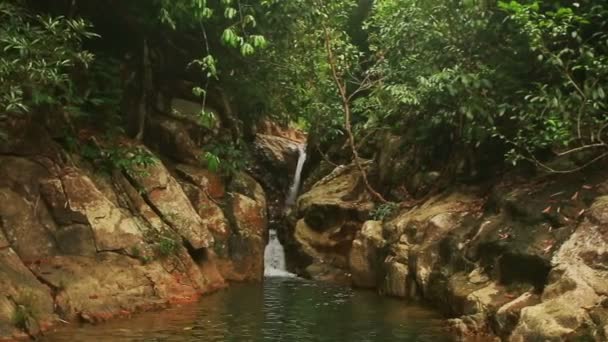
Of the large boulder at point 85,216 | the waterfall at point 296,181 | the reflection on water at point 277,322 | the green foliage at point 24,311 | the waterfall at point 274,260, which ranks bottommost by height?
the reflection on water at point 277,322

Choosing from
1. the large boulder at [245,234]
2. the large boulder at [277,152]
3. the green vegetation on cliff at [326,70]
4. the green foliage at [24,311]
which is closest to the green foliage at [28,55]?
the green vegetation on cliff at [326,70]

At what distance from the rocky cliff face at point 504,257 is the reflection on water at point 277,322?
76 centimetres

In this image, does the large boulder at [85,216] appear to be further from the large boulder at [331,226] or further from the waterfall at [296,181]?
the waterfall at [296,181]

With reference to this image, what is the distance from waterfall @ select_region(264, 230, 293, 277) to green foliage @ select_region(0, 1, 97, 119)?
32.2 ft

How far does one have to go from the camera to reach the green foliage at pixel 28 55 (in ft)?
31.2

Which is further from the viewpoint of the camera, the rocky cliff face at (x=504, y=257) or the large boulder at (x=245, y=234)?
the large boulder at (x=245, y=234)

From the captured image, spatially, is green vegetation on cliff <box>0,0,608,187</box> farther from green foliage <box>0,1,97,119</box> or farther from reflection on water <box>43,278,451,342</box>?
reflection on water <box>43,278,451,342</box>

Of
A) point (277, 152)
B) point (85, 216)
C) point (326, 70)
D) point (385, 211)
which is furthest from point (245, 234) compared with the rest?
point (277, 152)

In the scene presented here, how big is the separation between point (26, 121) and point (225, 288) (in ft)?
19.7

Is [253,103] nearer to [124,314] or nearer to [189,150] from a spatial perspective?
[189,150]

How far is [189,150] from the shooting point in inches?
677

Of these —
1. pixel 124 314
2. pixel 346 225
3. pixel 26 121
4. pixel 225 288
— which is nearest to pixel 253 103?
pixel 346 225

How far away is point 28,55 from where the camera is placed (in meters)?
9.91

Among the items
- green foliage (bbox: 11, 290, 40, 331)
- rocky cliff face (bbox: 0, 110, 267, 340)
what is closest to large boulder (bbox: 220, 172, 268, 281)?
rocky cliff face (bbox: 0, 110, 267, 340)
